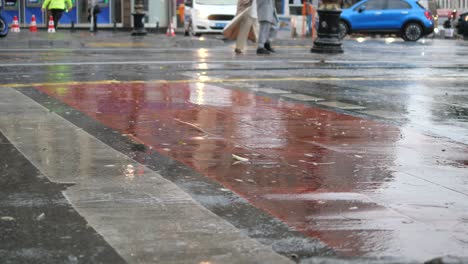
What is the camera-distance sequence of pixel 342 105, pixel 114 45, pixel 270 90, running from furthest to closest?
pixel 114 45 → pixel 270 90 → pixel 342 105

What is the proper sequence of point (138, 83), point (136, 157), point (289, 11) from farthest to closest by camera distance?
point (289, 11) < point (138, 83) < point (136, 157)

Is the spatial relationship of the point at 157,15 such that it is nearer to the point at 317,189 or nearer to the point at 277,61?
the point at 277,61

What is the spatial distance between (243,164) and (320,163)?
0.57 meters

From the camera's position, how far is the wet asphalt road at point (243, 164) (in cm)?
450

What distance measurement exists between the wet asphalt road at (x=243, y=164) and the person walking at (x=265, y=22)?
6527 millimetres

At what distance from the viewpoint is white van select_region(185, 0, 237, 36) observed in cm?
3231

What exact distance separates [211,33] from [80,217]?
28.2 meters

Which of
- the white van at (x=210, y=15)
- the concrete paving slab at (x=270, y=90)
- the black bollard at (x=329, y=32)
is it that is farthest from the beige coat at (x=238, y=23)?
the white van at (x=210, y=15)

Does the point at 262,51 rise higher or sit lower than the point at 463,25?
lower

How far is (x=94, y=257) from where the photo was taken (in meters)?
4.15

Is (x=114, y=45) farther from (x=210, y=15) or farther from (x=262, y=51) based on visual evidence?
(x=210, y=15)

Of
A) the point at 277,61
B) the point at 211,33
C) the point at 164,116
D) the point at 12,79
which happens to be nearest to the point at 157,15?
the point at 211,33

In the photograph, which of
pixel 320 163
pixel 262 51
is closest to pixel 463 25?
pixel 262 51

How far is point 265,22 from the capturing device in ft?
65.7
